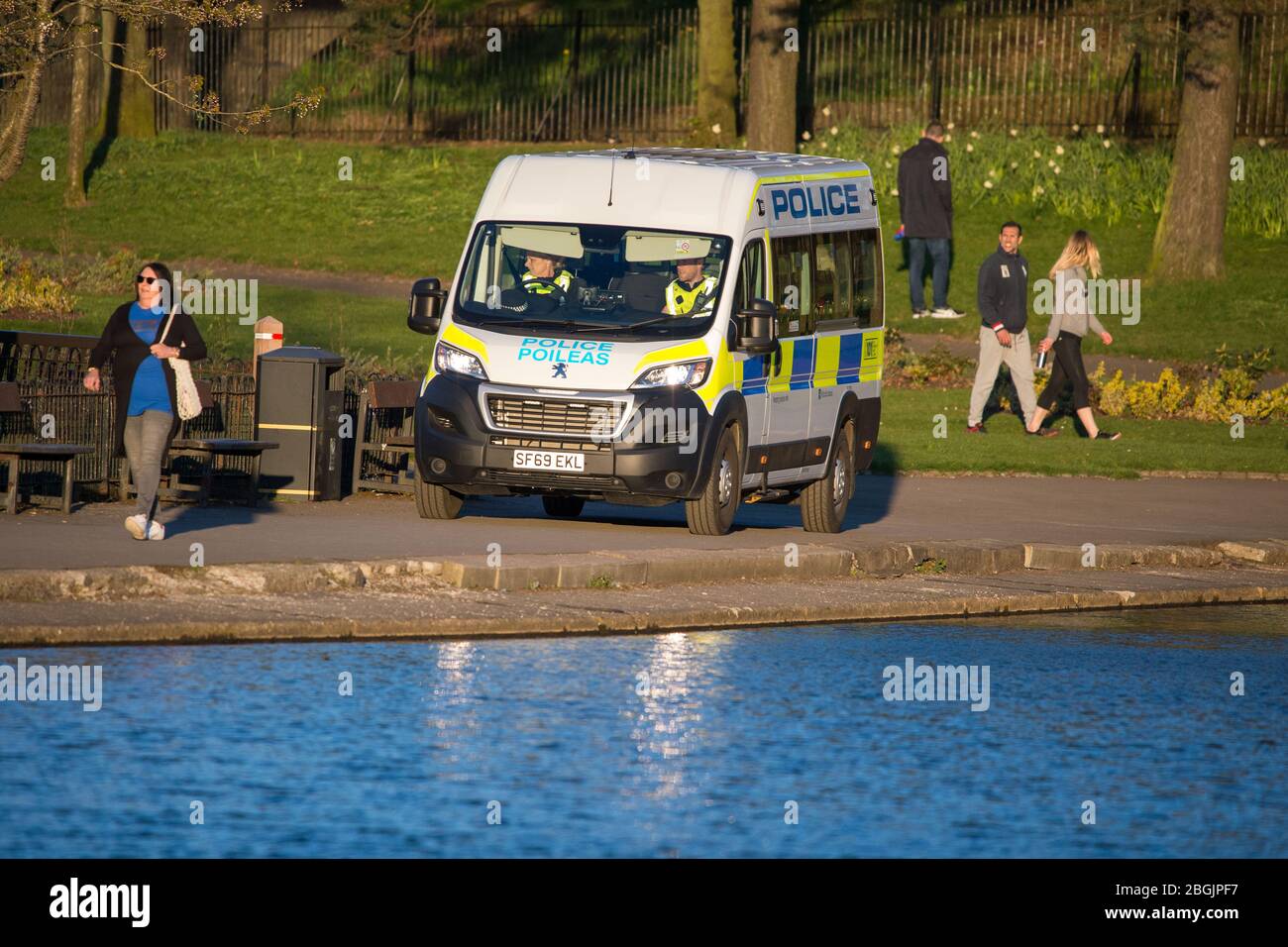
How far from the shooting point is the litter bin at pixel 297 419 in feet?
51.7

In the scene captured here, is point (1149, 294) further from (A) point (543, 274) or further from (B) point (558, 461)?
(B) point (558, 461)

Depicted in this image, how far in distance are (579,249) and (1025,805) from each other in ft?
24.5

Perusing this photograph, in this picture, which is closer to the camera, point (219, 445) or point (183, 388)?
point (183, 388)

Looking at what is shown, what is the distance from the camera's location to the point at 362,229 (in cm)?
3322

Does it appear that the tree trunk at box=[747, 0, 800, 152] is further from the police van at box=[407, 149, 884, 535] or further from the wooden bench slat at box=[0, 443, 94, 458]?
the wooden bench slat at box=[0, 443, 94, 458]

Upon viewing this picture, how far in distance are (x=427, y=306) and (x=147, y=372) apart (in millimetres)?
2408

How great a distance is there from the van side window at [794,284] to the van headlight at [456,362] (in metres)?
2.15

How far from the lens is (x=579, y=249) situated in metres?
14.9

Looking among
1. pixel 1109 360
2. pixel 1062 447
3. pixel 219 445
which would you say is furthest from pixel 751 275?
pixel 1109 360

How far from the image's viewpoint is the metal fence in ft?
120

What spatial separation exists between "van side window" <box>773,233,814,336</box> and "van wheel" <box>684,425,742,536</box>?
3.65 feet
